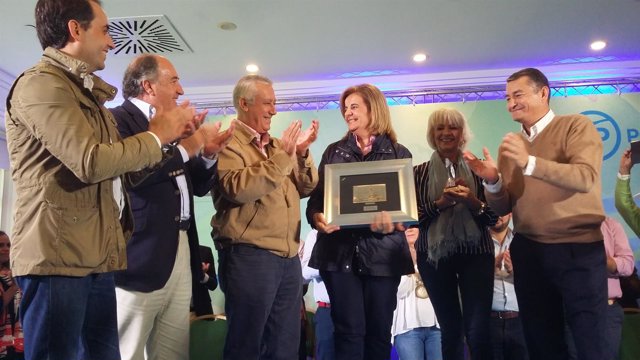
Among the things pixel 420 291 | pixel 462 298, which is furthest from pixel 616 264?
pixel 462 298

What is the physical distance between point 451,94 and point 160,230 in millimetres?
5222

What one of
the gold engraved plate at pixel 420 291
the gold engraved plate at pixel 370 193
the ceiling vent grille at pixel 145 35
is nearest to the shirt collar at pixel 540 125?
the gold engraved plate at pixel 370 193

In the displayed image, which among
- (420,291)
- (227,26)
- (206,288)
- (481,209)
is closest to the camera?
(481,209)

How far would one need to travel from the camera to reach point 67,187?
1.69 meters

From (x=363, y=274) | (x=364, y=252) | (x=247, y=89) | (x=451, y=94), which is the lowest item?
(x=363, y=274)

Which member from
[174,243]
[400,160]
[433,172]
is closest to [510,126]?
[433,172]

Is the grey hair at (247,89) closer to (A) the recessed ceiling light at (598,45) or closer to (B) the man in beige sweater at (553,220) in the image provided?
(B) the man in beige sweater at (553,220)

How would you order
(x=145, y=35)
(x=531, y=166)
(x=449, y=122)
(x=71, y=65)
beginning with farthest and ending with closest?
(x=145, y=35) < (x=449, y=122) < (x=531, y=166) < (x=71, y=65)

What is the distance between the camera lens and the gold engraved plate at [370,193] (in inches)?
113

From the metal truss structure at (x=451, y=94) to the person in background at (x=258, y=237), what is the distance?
165 inches

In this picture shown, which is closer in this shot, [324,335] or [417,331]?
[324,335]

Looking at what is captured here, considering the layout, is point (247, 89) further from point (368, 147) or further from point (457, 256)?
point (457, 256)

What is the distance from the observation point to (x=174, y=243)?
2.39m

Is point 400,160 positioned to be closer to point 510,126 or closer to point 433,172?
point 433,172
